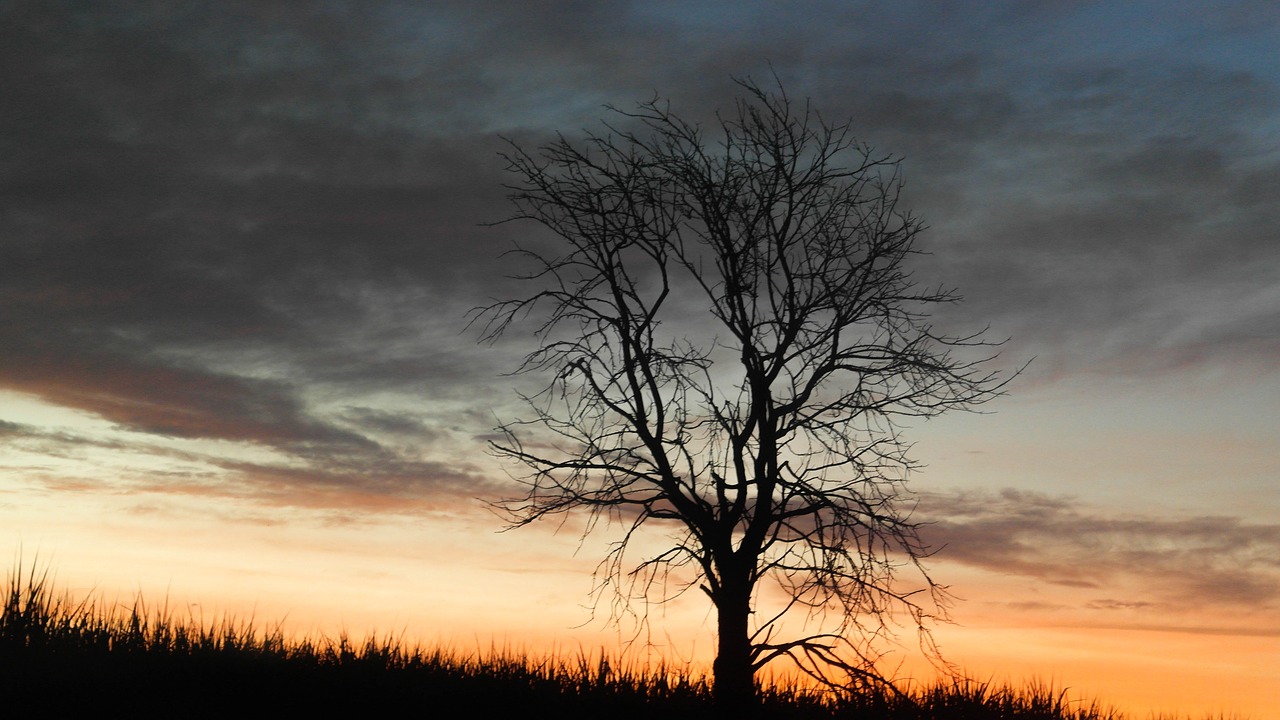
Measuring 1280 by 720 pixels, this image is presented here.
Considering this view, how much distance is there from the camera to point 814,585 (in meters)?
13.6

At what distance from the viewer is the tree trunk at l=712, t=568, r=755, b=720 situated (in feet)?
44.8

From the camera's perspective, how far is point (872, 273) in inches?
582

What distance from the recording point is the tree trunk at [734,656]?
13.6 m

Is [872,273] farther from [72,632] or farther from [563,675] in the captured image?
[72,632]

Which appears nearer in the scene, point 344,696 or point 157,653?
point 344,696

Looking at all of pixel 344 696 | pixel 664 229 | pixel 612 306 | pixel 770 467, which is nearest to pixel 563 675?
pixel 344 696

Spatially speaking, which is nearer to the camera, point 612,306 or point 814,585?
point 814,585

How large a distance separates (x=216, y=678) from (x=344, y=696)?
170 centimetres

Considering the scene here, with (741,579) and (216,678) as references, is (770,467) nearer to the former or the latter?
(741,579)

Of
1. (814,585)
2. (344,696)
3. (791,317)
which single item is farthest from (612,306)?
(344,696)

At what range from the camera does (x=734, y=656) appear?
13.8m

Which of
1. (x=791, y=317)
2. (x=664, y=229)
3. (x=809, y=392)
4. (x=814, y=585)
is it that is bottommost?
(x=814, y=585)

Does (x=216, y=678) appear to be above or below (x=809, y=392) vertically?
below

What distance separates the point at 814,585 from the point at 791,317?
338 cm
